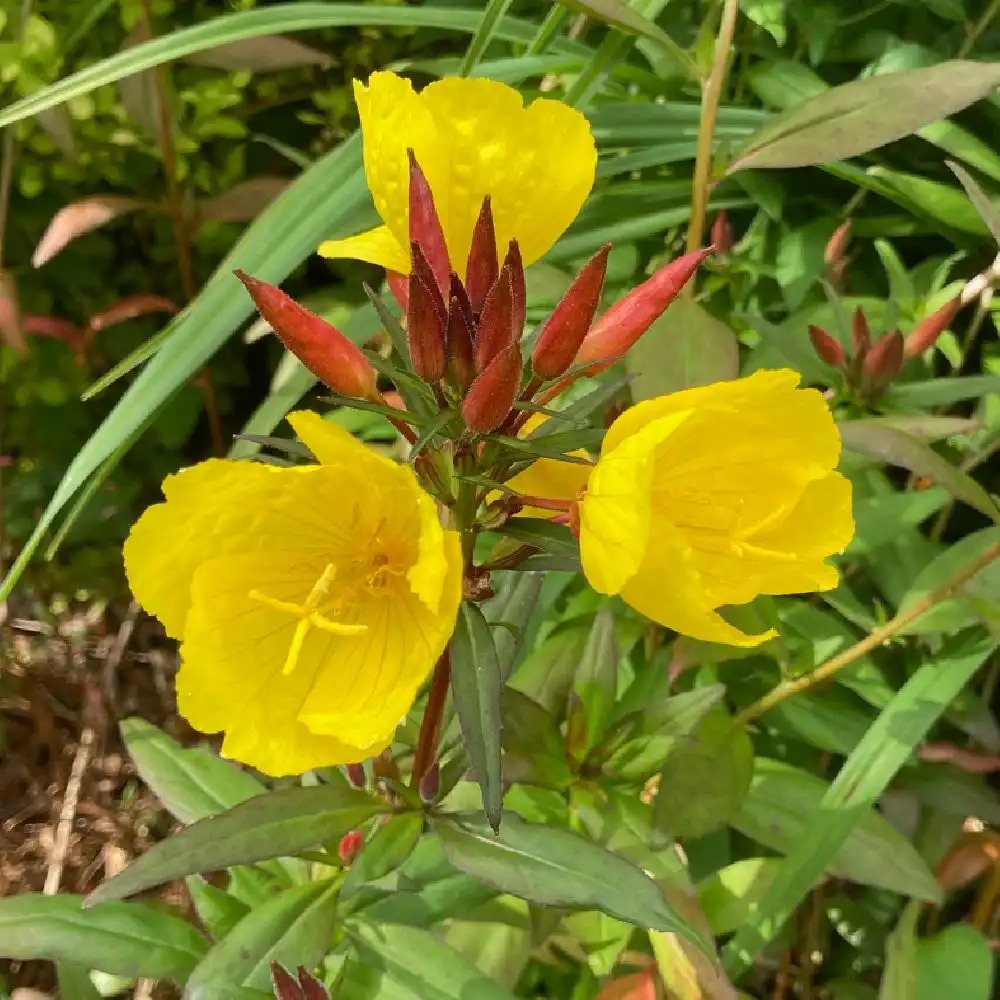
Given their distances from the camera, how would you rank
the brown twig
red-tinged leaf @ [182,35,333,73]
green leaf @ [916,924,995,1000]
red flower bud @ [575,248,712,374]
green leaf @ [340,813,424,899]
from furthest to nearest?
red-tinged leaf @ [182,35,333,73] < green leaf @ [916,924,995,1000] < the brown twig < green leaf @ [340,813,424,899] < red flower bud @ [575,248,712,374]

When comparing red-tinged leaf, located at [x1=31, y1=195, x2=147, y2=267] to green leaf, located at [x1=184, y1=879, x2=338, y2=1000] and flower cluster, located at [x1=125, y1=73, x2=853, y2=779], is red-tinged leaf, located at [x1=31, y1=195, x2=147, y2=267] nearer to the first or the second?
flower cluster, located at [x1=125, y1=73, x2=853, y2=779]

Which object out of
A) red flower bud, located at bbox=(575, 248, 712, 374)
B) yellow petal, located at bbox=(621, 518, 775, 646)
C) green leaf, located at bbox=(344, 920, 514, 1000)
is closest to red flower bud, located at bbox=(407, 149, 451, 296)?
red flower bud, located at bbox=(575, 248, 712, 374)

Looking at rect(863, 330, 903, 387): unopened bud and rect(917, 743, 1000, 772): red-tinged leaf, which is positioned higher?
rect(863, 330, 903, 387): unopened bud

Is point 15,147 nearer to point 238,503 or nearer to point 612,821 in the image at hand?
point 238,503

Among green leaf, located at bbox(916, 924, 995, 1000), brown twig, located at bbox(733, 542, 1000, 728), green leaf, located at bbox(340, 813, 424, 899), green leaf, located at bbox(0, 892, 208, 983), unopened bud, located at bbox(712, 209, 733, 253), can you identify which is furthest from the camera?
unopened bud, located at bbox(712, 209, 733, 253)

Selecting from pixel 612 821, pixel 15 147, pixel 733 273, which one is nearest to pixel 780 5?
pixel 733 273

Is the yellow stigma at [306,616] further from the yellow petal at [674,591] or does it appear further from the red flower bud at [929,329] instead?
the red flower bud at [929,329]

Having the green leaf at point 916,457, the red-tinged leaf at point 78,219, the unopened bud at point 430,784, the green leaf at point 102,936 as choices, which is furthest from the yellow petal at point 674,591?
the red-tinged leaf at point 78,219

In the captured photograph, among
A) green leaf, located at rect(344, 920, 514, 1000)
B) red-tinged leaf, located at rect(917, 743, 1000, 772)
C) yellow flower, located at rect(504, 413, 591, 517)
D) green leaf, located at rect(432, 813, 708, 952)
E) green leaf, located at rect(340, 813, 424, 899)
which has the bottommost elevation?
red-tinged leaf, located at rect(917, 743, 1000, 772)
